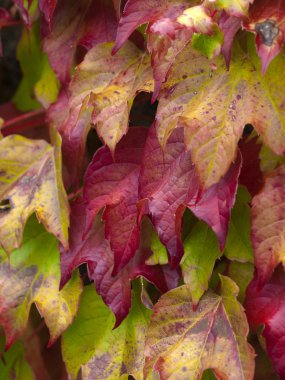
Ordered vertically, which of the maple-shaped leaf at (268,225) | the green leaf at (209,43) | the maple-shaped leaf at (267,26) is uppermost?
the maple-shaped leaf at (267,26)

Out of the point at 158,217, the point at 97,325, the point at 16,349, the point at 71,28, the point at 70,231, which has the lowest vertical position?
the point at 16,349

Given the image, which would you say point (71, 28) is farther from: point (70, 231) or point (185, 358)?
point (185, 358)

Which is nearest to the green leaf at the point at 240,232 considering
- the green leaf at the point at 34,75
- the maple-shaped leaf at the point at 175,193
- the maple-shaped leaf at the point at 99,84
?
the maple-shaped leaf at the point at 175,193

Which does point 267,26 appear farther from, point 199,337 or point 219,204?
point 199,337

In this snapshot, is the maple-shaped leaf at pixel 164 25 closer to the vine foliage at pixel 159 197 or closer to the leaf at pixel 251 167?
the vine foliage at pixel 159 197

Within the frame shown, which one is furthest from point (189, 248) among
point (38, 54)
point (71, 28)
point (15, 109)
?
point (15, 109)
